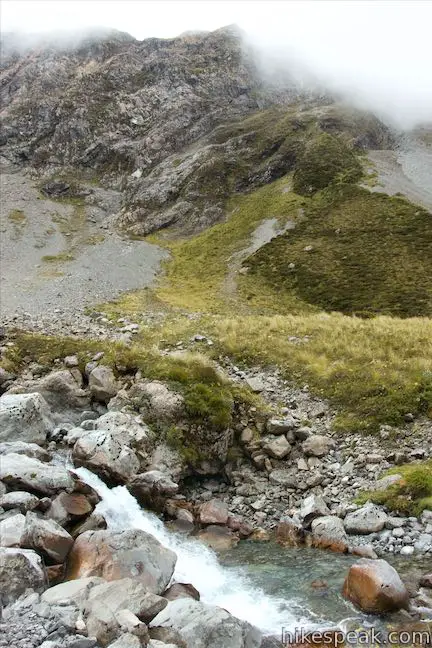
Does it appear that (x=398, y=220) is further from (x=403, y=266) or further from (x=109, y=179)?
(x=109, y=179)

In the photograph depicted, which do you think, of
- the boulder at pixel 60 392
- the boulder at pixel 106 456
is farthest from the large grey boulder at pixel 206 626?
the boulder at pixel 60 392

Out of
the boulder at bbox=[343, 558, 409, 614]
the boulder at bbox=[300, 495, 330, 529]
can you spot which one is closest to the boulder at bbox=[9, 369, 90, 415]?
the boulder at bbox=[300, 495, 330, 529]

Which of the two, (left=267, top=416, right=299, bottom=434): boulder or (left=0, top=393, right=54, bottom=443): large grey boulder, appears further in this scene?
(left=267, top=416, right=299, bottom=434): boulder

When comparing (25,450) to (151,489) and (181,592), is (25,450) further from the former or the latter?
(181,592)

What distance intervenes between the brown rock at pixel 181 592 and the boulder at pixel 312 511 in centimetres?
512

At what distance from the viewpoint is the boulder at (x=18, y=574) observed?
35.6 ft

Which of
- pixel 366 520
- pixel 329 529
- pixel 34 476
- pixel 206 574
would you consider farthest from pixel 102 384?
pixel 366 520

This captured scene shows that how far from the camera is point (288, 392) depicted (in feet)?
82.0

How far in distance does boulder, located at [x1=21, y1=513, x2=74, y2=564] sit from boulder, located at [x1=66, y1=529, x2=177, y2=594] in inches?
10.6

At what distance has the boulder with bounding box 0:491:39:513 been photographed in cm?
1399

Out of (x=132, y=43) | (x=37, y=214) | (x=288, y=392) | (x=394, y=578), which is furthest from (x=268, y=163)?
(x=394, y=578)

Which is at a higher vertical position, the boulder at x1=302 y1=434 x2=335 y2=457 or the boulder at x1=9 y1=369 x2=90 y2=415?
the boulder at x1=302 y1=434 x2=335 y2=457

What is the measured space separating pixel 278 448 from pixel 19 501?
10.4 meters

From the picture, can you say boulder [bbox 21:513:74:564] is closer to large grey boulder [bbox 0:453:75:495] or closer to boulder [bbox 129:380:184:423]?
large grey boulder [bbox 0:453:75:495]
